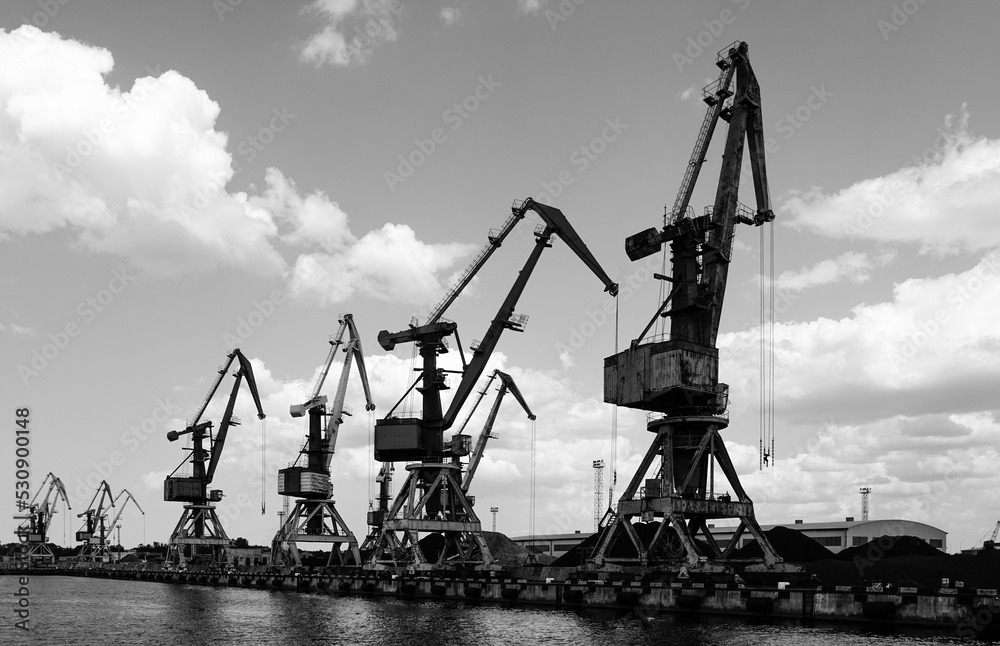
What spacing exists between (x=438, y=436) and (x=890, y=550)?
49364mm

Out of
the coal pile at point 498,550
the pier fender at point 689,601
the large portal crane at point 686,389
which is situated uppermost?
the large portal crane at point 686,389

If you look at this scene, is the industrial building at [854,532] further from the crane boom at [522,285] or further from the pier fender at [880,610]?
the pier fender at [880,610]

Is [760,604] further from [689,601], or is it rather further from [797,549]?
[797,549]

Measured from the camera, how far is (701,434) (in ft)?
251

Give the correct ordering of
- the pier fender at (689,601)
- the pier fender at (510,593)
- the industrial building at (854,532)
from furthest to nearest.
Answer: the industrial building at (854,532), the pier fender at (510,593), the pier fender at (689,601)

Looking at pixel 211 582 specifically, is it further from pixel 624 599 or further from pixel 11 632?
pixel 624 599

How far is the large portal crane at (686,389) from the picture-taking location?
74.4 m

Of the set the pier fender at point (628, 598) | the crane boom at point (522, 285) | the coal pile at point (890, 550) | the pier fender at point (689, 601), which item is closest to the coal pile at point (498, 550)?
the crane boom at point (522, 285)

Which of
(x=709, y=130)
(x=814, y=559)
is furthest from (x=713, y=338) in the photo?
(x=814, y=559)

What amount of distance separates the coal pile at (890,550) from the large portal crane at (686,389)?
23.3 meters

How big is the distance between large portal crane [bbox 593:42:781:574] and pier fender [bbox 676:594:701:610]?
722cm

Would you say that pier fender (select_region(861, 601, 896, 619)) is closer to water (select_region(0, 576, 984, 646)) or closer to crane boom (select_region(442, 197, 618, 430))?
water (select_region(0, 576, 984, 646))

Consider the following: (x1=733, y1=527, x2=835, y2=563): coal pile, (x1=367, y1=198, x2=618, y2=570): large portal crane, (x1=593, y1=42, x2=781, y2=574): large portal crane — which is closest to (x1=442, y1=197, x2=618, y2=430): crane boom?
(x1=367, y1=198, x2=618, y2=570): large portal crane

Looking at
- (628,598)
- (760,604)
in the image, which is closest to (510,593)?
(628,598)
